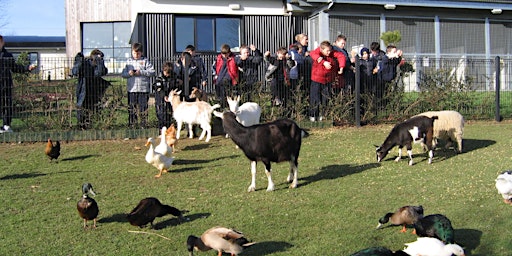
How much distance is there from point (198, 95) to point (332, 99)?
11.0 ft

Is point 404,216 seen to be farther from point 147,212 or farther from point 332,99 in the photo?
point 332,99

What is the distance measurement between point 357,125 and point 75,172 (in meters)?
7.07

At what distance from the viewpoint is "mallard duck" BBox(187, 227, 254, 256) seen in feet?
20.0

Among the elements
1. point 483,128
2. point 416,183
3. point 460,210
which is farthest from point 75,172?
point 483,128

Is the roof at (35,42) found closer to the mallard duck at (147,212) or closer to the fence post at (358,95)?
the fence post at (358,95)

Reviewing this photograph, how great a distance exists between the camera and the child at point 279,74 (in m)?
14.1

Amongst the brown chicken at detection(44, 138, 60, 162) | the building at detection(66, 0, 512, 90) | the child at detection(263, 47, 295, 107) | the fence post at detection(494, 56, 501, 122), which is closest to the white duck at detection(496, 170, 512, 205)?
the child at detection(263, 47, 295, 107)

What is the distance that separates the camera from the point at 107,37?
36000 millimetres

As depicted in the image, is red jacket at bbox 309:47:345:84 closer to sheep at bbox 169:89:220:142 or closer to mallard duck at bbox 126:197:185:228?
sheep at bbox 169:89:220:142

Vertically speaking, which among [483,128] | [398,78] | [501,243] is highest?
[398,78]

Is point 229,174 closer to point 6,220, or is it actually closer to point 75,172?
point 75,172

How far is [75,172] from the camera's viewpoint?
10.2m

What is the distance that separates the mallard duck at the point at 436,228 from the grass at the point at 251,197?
0.89ft

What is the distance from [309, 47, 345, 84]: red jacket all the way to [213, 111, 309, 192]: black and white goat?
17.5ft
